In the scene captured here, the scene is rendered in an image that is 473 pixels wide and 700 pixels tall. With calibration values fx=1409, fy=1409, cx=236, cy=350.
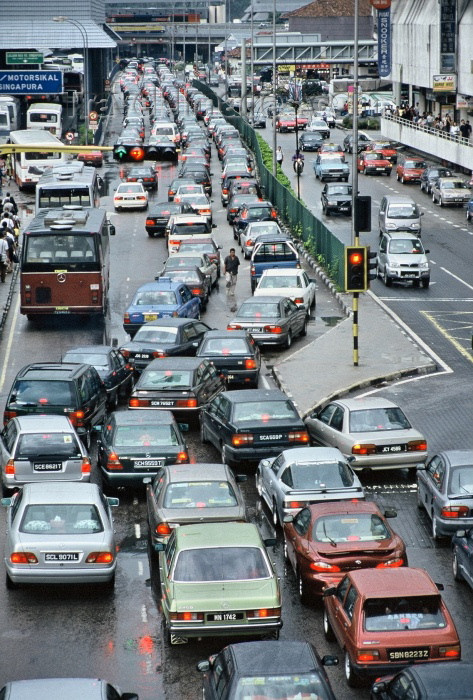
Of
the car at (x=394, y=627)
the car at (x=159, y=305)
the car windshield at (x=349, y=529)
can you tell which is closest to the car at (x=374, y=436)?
the car windshield at (x=349, y=529)

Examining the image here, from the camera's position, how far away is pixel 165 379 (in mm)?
26703

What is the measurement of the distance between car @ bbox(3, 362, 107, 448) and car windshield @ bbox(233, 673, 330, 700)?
1261 centimetres

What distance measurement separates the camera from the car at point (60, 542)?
1689 cm

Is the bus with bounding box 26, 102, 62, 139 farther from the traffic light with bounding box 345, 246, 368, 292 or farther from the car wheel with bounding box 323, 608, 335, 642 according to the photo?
the car wheel with bounding box 323, 608, 335, 642

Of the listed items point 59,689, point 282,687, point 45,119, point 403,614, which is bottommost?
point 403,614

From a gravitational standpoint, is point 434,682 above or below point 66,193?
below

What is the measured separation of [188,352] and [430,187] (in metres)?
37.9

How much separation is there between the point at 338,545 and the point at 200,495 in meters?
2.45

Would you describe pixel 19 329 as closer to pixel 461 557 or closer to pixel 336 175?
pixel 461 557

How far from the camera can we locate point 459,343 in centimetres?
3516

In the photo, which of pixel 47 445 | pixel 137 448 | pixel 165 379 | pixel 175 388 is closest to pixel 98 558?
pixel 47 445

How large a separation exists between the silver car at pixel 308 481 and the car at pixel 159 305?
14915 millimetres

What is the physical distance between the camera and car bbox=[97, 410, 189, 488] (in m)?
21.6

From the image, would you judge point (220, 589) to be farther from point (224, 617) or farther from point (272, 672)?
point (272, 672)
